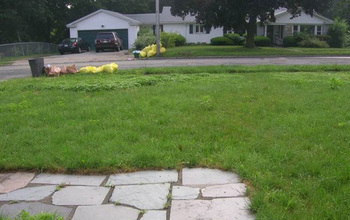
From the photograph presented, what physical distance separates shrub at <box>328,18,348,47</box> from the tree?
1016 centimetres

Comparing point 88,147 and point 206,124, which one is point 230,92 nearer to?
point 206,124

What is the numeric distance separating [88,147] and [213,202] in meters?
2.09

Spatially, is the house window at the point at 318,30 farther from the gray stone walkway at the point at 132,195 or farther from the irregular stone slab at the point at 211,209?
the irregular stone slab at the point at 211,209

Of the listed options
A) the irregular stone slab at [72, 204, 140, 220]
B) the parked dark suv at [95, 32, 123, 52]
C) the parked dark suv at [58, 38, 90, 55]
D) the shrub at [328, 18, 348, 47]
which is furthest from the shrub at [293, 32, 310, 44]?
the irregular stone slab at [72, 204, 140, 220]

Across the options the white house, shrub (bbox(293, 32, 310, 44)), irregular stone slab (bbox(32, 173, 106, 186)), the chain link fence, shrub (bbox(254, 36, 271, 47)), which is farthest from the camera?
the white house

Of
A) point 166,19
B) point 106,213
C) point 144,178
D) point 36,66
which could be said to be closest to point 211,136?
point 144,178

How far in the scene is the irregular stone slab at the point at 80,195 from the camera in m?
3.62

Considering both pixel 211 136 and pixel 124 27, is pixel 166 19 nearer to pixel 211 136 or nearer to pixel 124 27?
pixel 124 27

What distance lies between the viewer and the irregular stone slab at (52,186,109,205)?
3.62 metres

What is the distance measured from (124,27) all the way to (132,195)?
3806 cm

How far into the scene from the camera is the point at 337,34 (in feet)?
118

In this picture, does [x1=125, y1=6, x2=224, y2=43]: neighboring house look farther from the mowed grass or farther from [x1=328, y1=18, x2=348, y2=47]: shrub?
the mowed grass

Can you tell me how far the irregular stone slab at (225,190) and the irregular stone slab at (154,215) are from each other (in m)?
0.54

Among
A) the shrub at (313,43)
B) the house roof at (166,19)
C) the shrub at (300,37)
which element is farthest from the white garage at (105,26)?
the shrub at (313,43)
